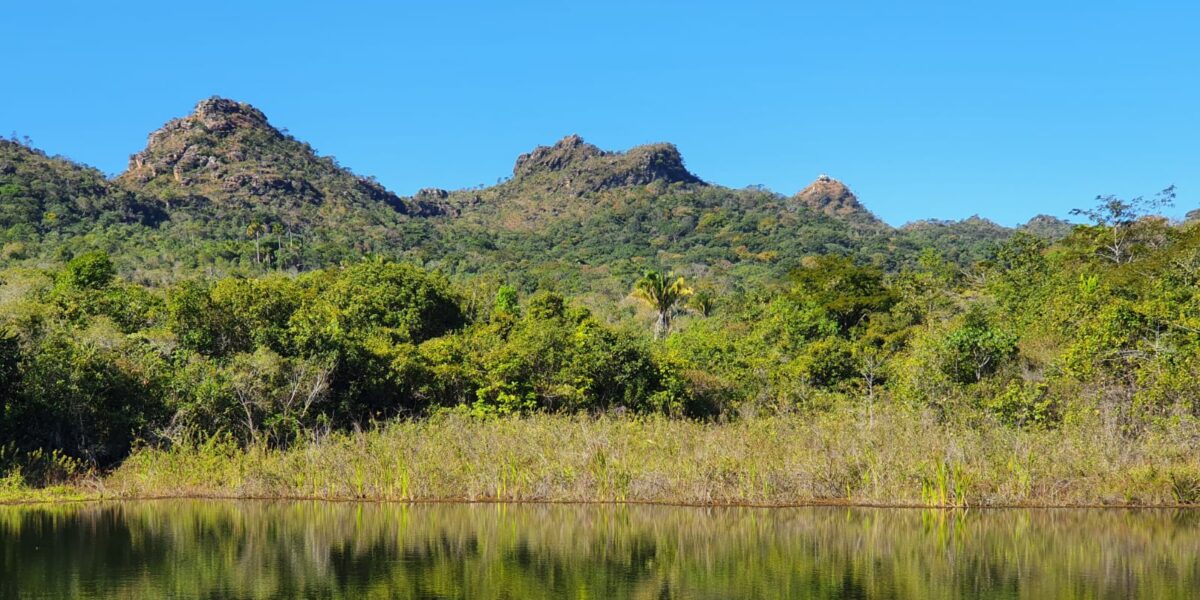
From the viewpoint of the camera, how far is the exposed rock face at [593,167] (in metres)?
146

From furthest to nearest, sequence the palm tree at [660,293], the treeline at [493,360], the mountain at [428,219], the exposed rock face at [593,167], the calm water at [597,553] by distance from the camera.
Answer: the exposed rock face at [593,167], the mountain at [428,219], the palm tree at [660,293], the treeline at [493,360], the calm water at [597,553]

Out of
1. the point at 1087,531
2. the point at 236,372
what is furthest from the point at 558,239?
the point at 1087,531

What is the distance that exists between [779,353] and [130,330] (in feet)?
73.9

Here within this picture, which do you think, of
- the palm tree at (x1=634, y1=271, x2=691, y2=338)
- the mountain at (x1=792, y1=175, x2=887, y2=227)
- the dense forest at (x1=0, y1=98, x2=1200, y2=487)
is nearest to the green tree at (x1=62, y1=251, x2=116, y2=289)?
the dense forest at (x1=0, y1=98, x2=1200, y2=487)

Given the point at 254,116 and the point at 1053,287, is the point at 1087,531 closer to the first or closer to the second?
the point at 1053,287

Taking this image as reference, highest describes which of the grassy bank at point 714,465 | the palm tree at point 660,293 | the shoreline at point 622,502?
the palm tree at point 660,293

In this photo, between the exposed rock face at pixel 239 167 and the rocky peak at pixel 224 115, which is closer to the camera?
the exposed rock face at pixel 239 167

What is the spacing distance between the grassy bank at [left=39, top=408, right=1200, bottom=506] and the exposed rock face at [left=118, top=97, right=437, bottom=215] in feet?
295

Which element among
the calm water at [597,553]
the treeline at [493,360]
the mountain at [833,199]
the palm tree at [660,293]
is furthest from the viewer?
the mountain at [833,199]

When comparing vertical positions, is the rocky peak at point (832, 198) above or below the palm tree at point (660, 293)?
above

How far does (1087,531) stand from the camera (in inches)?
715

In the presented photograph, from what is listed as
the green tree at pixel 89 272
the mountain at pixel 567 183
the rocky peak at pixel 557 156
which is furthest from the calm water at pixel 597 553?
the rocky peak at pixel 557 156

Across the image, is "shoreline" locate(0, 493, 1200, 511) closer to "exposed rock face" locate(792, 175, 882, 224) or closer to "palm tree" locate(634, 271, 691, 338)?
"palm tree" locate(634, 271, 691, 338)

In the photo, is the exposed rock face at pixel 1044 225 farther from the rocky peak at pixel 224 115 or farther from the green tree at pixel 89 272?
the green tree at pixel 89 272
